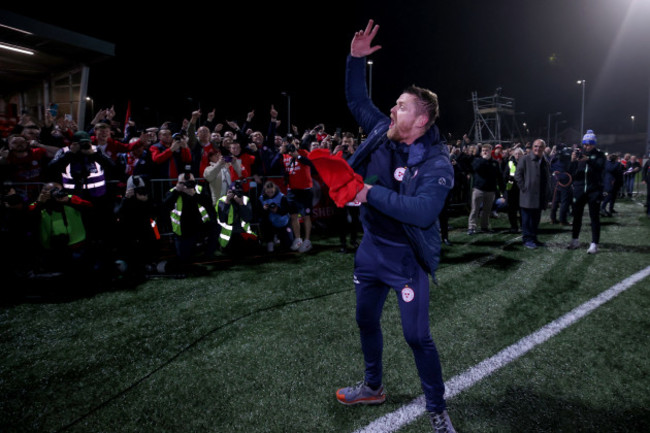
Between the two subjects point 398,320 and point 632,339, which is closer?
point 632,339

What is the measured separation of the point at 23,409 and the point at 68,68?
51.1 feet

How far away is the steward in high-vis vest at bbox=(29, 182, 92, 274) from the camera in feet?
19.5

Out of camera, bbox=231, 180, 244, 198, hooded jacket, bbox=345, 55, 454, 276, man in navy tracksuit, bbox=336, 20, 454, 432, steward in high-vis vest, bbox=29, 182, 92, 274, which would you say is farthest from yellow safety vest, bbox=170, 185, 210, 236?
man in navy tracksuit, bbox=336, 20, 454, 432

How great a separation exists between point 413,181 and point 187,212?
5384 mm

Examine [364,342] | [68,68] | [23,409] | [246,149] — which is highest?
[68,68]

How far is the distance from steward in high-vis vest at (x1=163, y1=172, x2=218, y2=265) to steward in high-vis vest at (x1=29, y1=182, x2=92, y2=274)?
132cm

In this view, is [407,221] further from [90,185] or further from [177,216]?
[90,185]

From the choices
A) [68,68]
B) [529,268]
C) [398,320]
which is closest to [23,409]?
[398,320]

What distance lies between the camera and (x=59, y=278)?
20.3 feet

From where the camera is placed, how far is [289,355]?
12.4 feet

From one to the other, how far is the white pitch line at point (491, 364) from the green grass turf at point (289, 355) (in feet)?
0.23

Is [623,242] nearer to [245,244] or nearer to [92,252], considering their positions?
[245,244]

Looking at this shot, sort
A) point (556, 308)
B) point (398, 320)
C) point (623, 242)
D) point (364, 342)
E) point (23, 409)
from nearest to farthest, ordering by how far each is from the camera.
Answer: point (364, 342), point (23, 409), point (398, 320), point (556, 308), point (623, 242)

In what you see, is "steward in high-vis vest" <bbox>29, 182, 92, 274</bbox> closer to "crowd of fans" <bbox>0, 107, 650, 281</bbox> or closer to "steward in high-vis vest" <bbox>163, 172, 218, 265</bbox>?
"crowd of fans" <bbox>0, 107, 650, 281</bbox>
